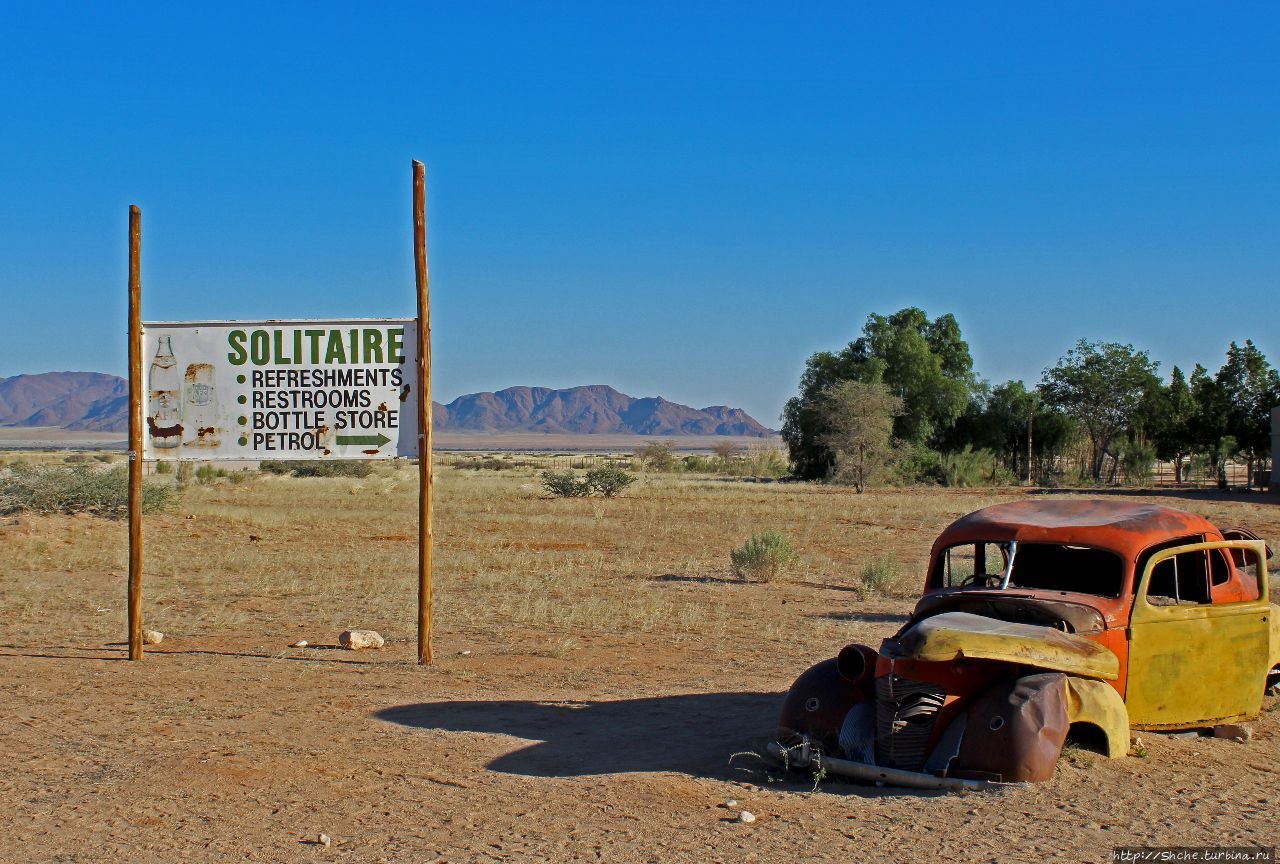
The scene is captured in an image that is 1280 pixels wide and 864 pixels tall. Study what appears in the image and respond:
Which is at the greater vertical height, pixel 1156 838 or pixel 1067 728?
pixel 1067 728

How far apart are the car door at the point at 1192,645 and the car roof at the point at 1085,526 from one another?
15cm

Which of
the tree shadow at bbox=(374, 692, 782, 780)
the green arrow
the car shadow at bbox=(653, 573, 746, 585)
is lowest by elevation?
the car shadow at bbox=(653, 573, 746, 585)

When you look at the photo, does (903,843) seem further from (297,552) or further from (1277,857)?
(297,552)

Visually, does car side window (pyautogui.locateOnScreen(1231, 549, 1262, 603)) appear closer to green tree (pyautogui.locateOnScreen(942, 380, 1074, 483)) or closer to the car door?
the car door

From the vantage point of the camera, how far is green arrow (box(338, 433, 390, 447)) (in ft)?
36.6

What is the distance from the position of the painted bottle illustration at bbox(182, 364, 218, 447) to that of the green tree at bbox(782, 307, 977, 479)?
47334mm

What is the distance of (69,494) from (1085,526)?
80.7 feet

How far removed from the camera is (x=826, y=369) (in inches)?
2420

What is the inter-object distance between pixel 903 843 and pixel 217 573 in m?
15.6

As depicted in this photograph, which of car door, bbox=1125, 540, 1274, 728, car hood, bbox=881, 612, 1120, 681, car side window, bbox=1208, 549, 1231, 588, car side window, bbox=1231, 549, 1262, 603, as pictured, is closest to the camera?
car hood, bbox=881, 612, 1120, 681

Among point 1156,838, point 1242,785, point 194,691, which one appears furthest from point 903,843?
point 194,691

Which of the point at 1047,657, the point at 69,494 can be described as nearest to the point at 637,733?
the point at 1047,657

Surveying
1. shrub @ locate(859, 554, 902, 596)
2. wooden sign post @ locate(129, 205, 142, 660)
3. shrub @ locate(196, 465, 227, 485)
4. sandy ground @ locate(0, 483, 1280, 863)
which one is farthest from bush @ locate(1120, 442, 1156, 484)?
wooden sign post @ locate(129, 205, 142, 660)

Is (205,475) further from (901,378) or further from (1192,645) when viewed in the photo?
(1192,645)
